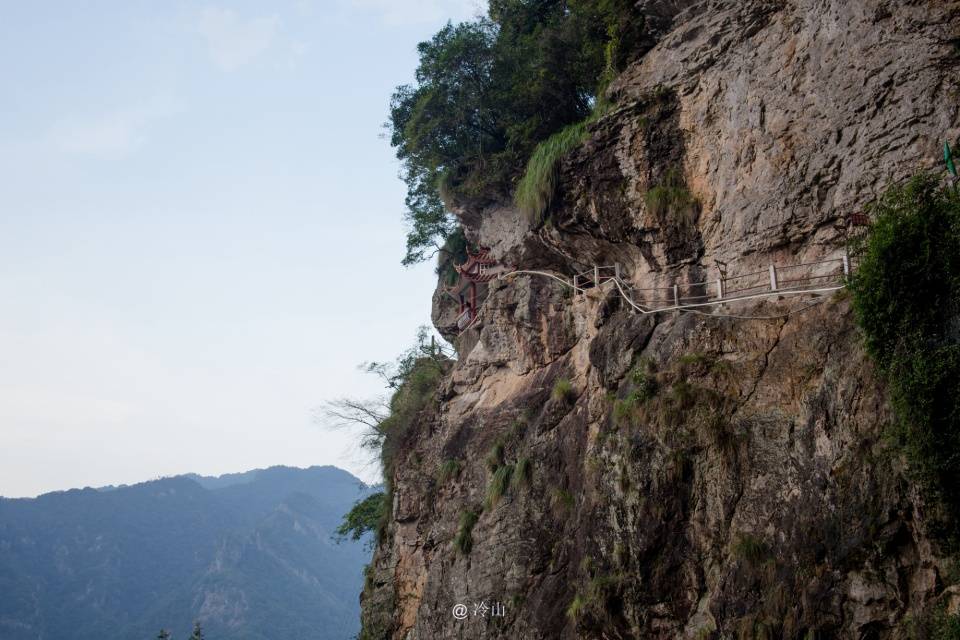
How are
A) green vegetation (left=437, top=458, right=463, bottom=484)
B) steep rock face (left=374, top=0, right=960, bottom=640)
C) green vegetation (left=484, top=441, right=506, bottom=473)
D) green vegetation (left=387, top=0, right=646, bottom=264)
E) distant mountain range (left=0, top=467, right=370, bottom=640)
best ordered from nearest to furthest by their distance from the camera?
steep rock face (left=374, top=0, right=960, bottom=640), green vegetation (left=484, top=441, right=506, bottom=473), green vegetation (left=437, top=458, right=463, bottom=484), green vegetation (left=387, top=0, right=646, bottom=264), distant mountain range (left=0, top=467, right=370, bottom=640)

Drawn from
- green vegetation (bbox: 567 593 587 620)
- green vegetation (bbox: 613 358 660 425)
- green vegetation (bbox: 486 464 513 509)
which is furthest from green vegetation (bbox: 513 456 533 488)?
green vegetation (bbox: 567 593 587 620)

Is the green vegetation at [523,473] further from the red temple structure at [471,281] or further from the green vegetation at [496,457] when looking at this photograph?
the red temple structure at [471,281]

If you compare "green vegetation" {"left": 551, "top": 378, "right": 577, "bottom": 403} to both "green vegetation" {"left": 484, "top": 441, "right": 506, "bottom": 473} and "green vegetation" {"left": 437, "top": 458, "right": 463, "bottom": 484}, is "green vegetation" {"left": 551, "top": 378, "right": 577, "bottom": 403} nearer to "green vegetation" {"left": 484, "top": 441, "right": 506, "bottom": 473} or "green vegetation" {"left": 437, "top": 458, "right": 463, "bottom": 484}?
"green vegetation" {"left": 484, "top": 441, "right": 506, "bottom": 473}

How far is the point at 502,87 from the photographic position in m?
24.3

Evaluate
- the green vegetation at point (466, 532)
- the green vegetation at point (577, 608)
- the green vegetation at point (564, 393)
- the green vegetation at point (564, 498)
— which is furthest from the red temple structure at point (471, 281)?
the green vegetation at point (577, 608)

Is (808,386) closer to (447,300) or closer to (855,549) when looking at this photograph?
(855,549)

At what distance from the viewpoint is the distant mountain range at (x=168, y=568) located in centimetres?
10062

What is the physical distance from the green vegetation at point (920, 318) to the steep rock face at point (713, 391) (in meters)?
0.51

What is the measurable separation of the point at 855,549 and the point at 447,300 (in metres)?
19.7

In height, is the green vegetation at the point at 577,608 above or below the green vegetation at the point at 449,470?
below

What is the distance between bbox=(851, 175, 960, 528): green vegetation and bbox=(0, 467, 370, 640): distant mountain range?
98848mm

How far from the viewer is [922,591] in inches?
411

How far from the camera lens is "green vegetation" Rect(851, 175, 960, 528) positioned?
10.5 m

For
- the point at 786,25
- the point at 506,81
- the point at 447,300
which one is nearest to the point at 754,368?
the point at 786,25
